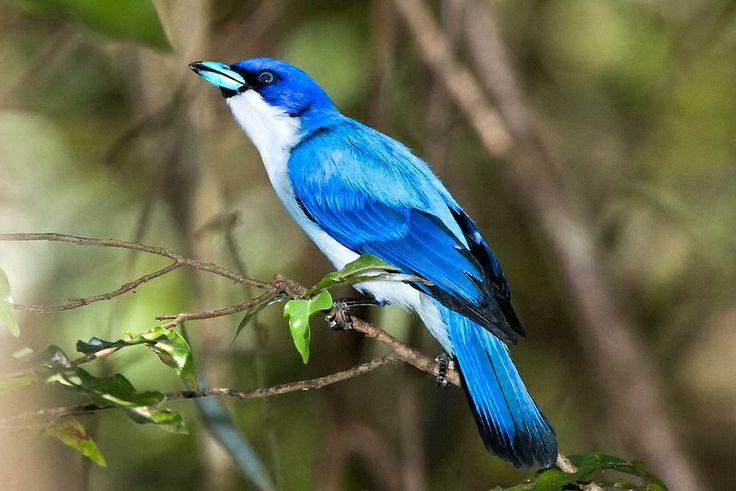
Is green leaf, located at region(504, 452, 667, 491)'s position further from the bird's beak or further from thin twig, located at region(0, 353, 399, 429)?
the bird's beak

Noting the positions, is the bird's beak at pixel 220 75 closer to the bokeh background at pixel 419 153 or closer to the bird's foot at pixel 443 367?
the bokeh background at pixel 419 153

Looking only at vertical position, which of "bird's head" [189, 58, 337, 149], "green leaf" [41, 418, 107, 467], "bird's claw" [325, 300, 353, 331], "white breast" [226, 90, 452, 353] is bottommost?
"green leaf" [41, 418, 107, 467]

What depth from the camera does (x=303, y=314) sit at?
2186mm

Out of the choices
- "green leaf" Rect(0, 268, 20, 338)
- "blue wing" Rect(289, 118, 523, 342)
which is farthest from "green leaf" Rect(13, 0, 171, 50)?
"green leaf" Rect(0, 268, 20, 338)

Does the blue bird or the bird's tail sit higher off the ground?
the blue bird

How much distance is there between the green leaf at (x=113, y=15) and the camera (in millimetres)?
2863

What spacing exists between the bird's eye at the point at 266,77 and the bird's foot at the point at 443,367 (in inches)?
50.4

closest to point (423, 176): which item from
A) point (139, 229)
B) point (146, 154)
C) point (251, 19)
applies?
point (139, 229)

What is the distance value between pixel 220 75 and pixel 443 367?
137cm

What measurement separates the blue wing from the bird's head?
0.82 feet

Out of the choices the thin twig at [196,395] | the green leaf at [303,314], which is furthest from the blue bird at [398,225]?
the green leaf at [303,314]

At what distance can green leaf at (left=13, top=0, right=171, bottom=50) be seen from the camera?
9.39ft

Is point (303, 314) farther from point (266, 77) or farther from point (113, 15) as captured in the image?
point (266, 77)

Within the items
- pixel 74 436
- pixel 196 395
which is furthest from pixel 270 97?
pixel 74 436
